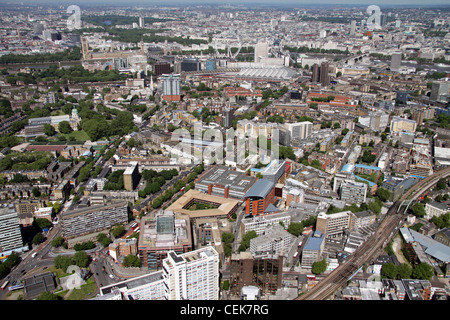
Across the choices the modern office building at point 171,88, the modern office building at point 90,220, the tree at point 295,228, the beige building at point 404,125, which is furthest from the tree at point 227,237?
the modern office building at point 171,88

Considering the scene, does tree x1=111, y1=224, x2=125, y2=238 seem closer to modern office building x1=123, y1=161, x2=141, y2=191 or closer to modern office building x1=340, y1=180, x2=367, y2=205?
modern office building x1=123, y1=161, x2=141, y2=191

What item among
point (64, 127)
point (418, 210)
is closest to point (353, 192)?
point (418, 210)

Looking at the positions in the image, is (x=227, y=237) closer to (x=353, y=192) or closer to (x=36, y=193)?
(x=353, y=192)

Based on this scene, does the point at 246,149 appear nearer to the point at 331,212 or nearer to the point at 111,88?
the point at 331,212

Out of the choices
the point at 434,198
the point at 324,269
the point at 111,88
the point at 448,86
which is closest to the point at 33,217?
the point at 324,269

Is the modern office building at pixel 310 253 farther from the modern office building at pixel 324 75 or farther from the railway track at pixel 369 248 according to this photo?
the modern office building at pixel 324 75
